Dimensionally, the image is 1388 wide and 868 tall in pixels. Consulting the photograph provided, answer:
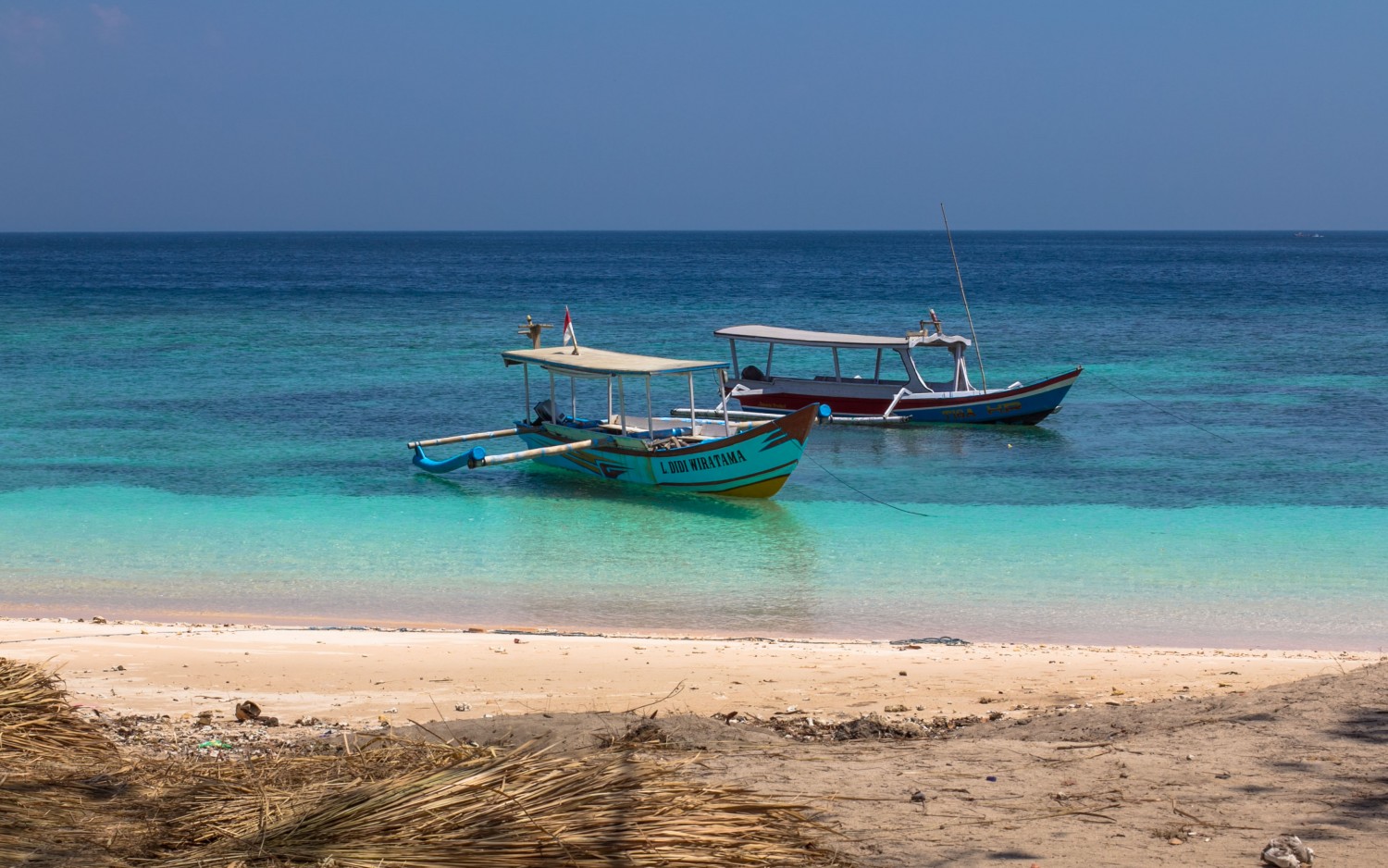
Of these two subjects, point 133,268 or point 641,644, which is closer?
point 641,644

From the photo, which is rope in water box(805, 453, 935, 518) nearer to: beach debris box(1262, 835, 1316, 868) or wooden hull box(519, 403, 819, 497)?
wooden hull box(519, 403, 819, 497)

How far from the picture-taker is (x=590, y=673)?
7.97 metres

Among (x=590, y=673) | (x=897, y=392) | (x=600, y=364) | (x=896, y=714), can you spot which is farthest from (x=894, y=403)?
(x=896, y=714)

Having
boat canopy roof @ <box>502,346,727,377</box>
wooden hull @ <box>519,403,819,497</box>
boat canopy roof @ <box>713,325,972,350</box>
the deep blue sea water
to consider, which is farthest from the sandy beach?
boat canopy roof @ <box>713,325,972,350</box>

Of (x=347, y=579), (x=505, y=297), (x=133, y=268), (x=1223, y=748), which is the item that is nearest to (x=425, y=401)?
(x=347, y=579)

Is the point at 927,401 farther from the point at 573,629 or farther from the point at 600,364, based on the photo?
the point at 573,629

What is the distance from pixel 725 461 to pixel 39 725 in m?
11.2

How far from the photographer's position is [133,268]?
3206 inches

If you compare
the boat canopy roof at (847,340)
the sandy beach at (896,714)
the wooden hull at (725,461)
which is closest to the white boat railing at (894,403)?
the boat canopy roof at (847,340)

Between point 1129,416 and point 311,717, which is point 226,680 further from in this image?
point 1129,416

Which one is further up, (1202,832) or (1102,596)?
(1202,832)

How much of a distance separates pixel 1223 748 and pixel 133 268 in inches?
3380

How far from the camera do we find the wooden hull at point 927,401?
862 inches

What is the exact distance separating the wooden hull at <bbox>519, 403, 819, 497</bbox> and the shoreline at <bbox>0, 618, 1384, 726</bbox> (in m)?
6.17
